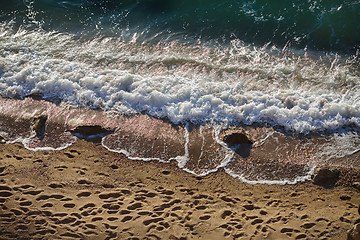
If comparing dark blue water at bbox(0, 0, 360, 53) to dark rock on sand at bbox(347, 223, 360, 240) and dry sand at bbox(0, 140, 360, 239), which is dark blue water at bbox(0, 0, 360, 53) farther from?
dark rock on sand at bbox(347, 223, 360, 240)

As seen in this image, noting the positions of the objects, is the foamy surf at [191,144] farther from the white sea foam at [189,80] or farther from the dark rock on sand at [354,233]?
the dark rock on sand at [354,233]

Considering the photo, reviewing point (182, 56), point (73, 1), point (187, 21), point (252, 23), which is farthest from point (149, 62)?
point (73, 1)

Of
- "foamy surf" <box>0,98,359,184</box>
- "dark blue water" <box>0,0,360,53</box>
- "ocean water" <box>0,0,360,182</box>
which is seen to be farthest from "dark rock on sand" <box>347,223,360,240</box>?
"dark blue water" <box>0,0,360,53</box>

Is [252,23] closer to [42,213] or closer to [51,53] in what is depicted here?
[51,53]

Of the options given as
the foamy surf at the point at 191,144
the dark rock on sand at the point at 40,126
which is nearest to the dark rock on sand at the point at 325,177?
the foamy surf at the point at 191,144

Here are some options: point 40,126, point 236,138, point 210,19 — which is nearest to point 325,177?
point 236,138
